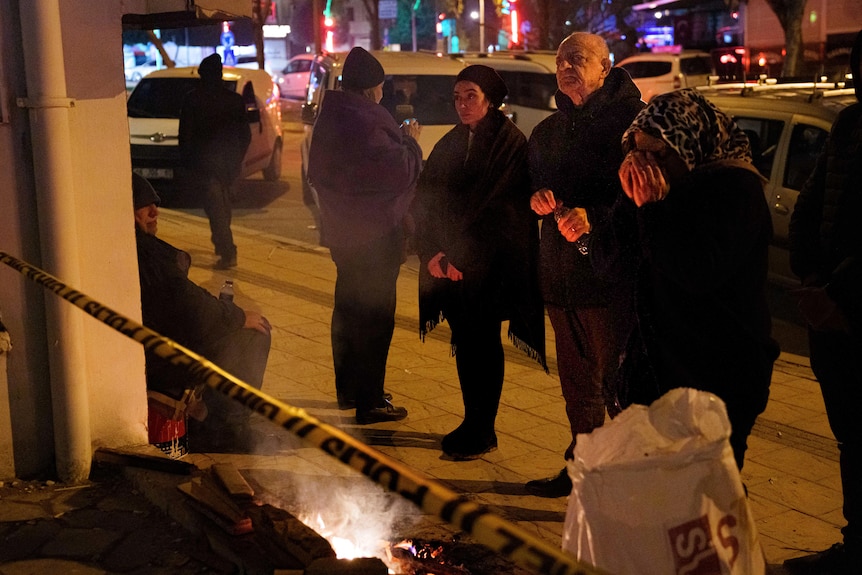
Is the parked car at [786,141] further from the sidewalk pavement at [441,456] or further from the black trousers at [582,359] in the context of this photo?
the black trousers at [582,359]

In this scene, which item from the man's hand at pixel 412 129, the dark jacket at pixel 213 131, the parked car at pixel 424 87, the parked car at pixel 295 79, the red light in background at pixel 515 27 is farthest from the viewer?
the parked car at pixel 295 79

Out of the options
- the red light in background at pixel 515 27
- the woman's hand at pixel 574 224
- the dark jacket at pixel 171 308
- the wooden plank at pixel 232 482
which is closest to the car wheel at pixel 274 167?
the dark jacket at pixel 171 308

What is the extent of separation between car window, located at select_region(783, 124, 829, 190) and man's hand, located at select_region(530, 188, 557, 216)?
4520 mm

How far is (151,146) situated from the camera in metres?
15.1

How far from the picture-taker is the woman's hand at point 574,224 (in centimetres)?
424

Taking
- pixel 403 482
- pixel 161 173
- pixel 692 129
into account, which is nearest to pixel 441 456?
pixel 692 129

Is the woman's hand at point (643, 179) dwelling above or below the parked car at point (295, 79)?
above

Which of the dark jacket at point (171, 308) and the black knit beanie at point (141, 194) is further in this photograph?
the black knit beanie at point (141, 194)

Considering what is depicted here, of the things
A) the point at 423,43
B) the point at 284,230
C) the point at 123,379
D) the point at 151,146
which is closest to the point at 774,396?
the point at 123,379

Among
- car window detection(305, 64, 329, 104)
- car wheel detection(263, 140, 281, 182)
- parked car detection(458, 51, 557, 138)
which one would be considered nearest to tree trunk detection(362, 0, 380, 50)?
car wheel detection(263, 140, 281, 182)

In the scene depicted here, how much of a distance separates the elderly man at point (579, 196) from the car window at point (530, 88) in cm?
947

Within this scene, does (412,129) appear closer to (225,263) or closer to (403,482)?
(403,482)

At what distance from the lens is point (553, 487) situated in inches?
183

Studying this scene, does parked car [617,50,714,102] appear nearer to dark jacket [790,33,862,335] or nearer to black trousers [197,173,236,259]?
black trousers [197,173,236,259]
